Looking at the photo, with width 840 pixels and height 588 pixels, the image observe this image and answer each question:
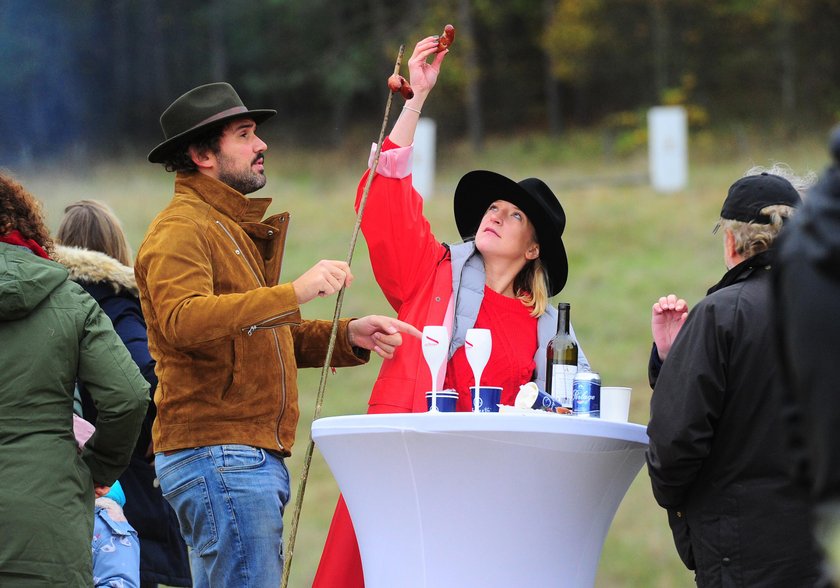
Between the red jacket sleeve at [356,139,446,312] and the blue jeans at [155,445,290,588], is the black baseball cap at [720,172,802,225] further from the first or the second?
the blue jeans at [155,445,290,588]

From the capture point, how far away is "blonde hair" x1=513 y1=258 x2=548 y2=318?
4312 mm

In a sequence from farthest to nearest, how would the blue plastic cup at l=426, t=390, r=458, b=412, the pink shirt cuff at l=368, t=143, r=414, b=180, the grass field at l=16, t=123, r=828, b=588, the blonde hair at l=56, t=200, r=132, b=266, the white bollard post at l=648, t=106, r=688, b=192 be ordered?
1. the white bollard post at l=648, t=106, r=688, b=192
2. the grass field at l=16, t=123, r=828, b=588
3. the blonde hair at l=56, t=200, r=132, b=266
4. the pink shirt cuff at l=368, t=143, r=414, b=180
5. the blue plastic cup at l=426, t=390, r=458, b=412

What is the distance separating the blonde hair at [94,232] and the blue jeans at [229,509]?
1375mm

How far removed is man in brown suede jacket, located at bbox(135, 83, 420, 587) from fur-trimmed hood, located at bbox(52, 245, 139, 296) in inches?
29.5

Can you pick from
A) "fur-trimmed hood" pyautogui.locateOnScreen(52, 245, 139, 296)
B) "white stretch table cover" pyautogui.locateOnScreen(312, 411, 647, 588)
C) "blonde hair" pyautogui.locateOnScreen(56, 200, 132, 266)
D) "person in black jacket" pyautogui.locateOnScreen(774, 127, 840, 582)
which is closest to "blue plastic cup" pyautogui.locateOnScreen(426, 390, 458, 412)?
"white stretch table cover" pyautogui.locateOnScreen(312, 411, 647, 588)

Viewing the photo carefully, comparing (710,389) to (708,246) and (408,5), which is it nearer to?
(708,246)

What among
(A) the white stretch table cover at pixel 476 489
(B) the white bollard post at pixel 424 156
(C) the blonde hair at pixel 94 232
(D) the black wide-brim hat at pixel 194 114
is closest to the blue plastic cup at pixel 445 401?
(A) the white stretch table cover at pixel 476 489

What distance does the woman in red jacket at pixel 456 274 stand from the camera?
407 centimetres

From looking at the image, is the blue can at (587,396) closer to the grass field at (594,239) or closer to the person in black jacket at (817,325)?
the grass field at (594,239)

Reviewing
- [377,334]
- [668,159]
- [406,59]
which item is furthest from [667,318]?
[406,59]

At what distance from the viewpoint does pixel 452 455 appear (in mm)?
3312

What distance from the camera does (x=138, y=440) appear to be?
4.43 metres

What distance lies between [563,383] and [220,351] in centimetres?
108

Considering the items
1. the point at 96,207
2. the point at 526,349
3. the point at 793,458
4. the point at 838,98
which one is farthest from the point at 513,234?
the point at 838,98
